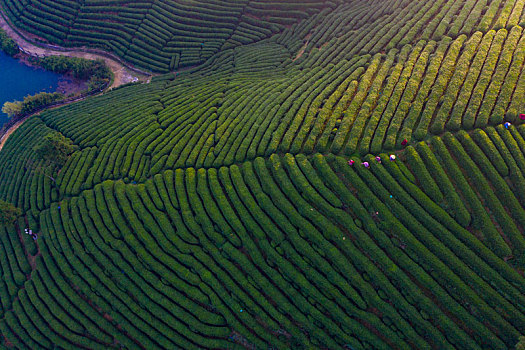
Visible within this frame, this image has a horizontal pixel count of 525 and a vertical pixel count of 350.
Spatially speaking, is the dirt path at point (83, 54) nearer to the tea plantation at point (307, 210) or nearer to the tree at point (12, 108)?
the tree at point (12, 108)

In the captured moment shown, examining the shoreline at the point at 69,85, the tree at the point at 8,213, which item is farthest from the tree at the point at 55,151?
the shoreline at the point at 69,85

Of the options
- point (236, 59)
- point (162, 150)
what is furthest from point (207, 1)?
point (162, 150)

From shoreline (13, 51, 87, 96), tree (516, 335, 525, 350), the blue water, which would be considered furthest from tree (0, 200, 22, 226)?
tree (516, 335, 525, 350)

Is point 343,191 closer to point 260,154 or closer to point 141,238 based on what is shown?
point 260,154

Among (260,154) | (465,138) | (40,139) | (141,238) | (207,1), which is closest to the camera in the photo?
(465,138)

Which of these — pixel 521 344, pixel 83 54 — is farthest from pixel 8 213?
pixel 521 344

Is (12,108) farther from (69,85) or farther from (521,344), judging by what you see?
(521,344)

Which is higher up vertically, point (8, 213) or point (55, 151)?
point (55, 151)
